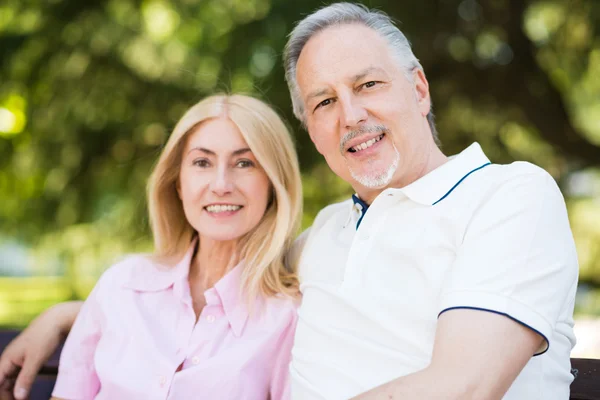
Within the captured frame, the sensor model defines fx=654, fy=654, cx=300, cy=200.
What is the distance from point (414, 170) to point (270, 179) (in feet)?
1.85

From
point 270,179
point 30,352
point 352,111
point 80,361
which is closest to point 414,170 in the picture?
point 352,111

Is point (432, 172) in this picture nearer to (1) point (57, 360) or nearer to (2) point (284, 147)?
(2) point (284, 147)

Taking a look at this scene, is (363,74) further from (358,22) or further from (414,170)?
(414,170)

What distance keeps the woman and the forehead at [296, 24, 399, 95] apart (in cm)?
37

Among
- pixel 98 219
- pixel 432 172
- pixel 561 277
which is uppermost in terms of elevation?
pixel 432 172

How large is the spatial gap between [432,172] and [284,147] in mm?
667

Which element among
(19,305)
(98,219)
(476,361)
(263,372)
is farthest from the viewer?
(19,305)

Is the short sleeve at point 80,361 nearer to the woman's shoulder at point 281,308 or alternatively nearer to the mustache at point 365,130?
the woman's shoulder at point 281,308

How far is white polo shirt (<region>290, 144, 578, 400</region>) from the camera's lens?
1.45 metres

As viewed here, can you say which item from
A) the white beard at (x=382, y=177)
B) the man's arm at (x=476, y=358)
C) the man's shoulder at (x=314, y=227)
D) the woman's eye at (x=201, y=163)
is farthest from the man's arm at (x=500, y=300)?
the woman's eye at (x=201, y=163)

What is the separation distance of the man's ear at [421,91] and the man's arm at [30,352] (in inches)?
56.5

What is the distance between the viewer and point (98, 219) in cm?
434

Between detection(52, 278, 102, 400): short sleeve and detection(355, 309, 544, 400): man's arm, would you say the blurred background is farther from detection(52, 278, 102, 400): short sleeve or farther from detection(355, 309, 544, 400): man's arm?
detection(355, 309, 544, 400): man's arm

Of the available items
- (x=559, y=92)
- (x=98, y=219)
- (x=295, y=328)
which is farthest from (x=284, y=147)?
(x=559, y=92)
